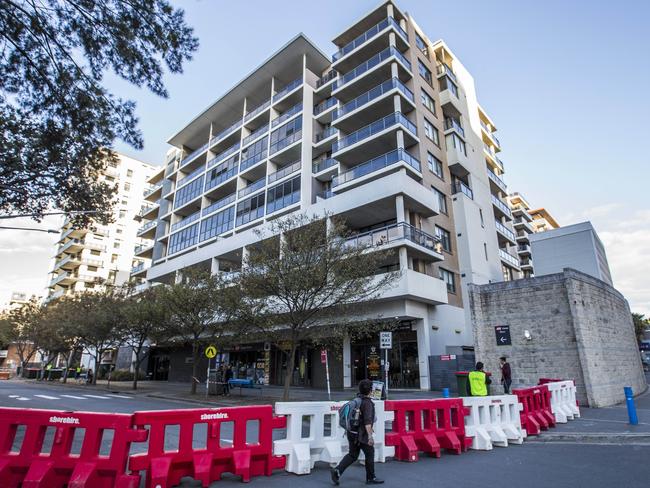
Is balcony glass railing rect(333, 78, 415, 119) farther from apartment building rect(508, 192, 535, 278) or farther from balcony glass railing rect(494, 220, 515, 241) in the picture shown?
apartment building rect(508, 192, 535, 278)

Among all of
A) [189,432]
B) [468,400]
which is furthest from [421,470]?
[189,432]

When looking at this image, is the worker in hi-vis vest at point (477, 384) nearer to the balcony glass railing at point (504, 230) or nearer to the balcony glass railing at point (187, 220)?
the balcony glass railing at point (504, 230)

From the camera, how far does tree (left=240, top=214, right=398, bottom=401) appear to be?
16.7m

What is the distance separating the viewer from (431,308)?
24.4 m

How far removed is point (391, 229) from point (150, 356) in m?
34.3

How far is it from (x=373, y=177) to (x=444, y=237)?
6.99 meters

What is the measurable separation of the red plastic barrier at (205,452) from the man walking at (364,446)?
1279 millimetres

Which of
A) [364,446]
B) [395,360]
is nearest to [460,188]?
[395,360]

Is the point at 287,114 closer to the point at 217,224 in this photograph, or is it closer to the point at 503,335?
the point at 217,224

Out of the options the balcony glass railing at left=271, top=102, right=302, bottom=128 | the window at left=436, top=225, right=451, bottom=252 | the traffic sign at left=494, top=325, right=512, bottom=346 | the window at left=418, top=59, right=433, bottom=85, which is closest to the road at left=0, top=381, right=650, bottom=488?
the traffic sign at left=494, top=325, right=512, bottom=346

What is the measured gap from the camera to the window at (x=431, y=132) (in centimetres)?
2958

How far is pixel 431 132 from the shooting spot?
99.6 feet

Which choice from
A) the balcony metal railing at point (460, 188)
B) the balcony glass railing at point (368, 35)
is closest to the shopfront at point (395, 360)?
the balcony metal railing at point (460, 188)

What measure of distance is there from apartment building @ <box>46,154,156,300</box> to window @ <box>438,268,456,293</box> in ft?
175
